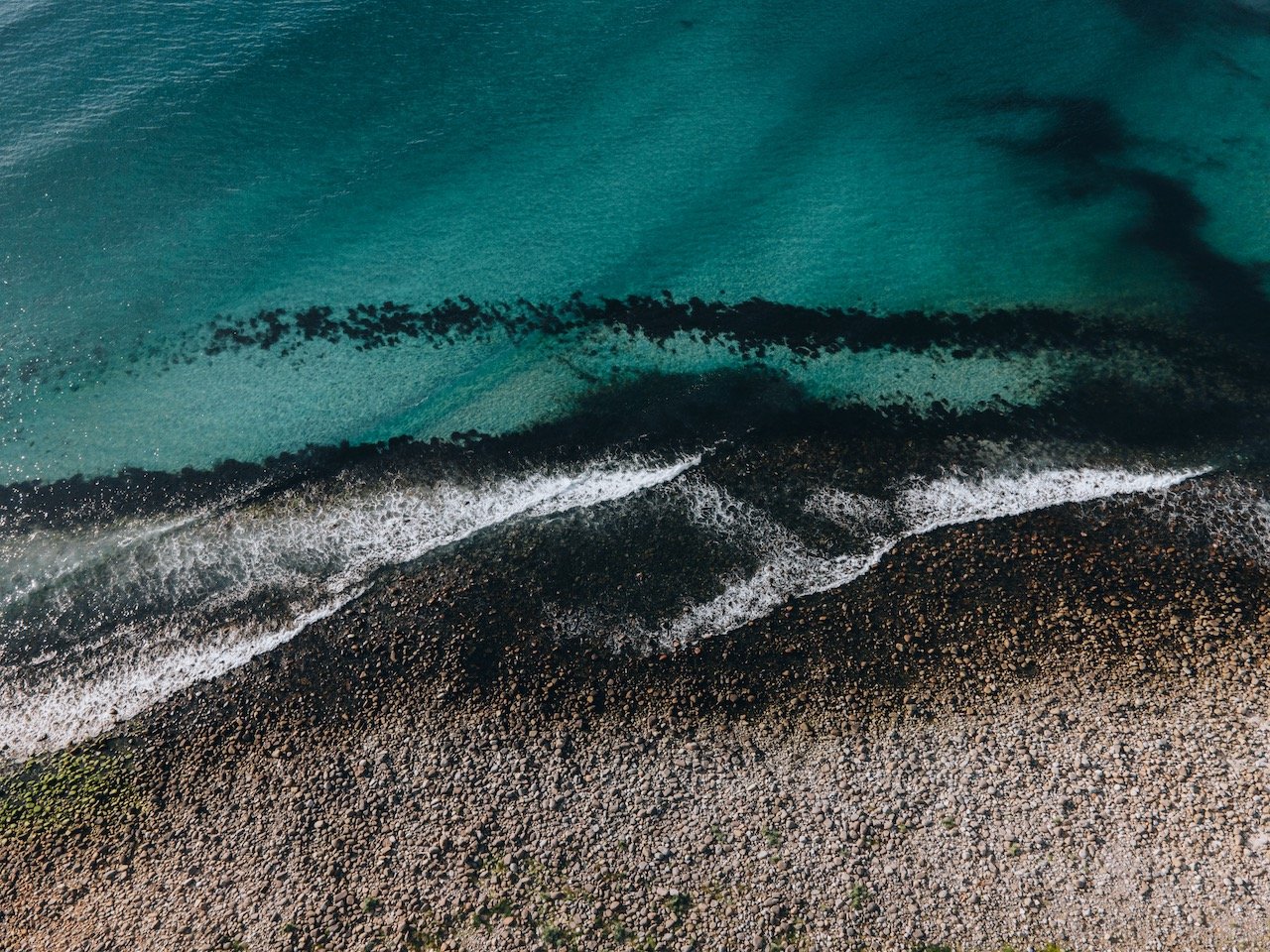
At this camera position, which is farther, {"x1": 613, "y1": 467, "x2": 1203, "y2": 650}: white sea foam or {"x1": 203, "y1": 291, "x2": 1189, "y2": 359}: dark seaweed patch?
{"x1": 203, "y1": 291, "x2": 1189, "y2": 359}: dark seaweed patch

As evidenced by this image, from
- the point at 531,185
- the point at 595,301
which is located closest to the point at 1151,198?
the point at 595,301

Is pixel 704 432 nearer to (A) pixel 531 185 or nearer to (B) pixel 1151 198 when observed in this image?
(A) pixel 531 185

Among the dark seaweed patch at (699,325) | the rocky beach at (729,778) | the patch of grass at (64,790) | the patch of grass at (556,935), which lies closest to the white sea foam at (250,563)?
the patch of grass at (64,790)

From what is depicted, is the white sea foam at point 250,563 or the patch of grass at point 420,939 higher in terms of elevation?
the white sea foam at point 250,563

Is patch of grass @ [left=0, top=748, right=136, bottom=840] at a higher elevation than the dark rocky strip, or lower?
lower

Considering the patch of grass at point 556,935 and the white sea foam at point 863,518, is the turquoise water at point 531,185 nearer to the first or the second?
the white sea foam at point 863,518

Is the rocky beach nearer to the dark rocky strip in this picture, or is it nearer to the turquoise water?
the dark rocky strip

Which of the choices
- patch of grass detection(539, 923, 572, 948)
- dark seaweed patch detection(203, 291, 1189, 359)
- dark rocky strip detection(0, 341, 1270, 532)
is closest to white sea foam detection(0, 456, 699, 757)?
dark rocky strip detection(0, 341, 1270, 532)
